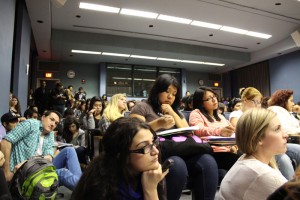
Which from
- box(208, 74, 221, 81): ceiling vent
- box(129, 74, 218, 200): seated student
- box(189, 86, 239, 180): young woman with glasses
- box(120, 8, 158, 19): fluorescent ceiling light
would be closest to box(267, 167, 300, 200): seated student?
box(129, 74, 218, 200): seated student

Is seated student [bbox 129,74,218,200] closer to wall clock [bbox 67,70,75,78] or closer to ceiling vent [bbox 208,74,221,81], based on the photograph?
wall clock [bbox 67,70,75,78]

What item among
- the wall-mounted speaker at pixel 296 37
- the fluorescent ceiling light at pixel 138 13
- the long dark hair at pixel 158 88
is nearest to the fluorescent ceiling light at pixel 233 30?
the wall-mounted speaker at pixel 296 37

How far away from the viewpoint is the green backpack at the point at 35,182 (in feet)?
5.57

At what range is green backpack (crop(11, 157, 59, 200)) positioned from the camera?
1.70 meters

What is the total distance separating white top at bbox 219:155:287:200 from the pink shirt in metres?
0.95

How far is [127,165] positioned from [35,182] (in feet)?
3.28

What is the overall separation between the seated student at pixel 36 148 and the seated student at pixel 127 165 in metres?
1.19

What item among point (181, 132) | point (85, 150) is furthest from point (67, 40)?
point (181, 132)

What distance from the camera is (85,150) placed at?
3.17 metres

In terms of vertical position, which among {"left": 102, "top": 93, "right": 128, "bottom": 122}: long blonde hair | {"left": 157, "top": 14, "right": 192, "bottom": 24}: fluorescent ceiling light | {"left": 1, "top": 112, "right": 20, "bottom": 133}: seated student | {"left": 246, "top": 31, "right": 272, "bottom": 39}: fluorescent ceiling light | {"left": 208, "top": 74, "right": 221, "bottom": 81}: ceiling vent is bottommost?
{"left": 1, "top": 112, "right": 20, "bottom": 133}: seated student

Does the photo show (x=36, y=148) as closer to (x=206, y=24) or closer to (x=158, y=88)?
(x=158, y=88)

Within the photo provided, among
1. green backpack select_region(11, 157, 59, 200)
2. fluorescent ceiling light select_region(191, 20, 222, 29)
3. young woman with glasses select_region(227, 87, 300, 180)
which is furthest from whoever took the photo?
fluorescent ceiling light select_region(191, 20, 222, 29)

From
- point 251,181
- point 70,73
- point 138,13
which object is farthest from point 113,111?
point 70,73

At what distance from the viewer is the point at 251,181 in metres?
1.07
